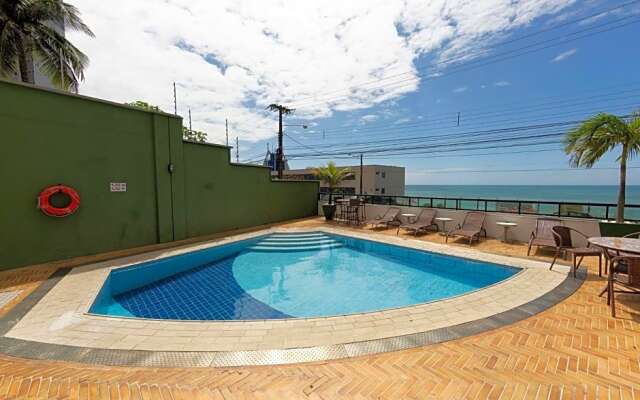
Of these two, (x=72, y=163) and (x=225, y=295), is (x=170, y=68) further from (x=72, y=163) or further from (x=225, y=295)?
(x=225, y=295)

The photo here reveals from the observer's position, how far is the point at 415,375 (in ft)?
7.10

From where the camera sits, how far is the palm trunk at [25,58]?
787 cm

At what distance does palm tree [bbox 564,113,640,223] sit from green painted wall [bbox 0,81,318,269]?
9.91m

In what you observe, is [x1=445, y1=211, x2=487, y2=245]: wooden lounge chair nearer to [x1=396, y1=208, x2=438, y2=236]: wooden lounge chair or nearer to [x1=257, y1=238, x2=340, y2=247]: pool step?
[x1=396, y1=208, x2=438, y2=236]: wooden lounge chair

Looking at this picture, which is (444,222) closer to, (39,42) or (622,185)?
(622,185)

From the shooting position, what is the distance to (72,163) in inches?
230

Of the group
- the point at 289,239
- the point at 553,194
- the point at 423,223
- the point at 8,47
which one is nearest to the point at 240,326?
the point at 289,239

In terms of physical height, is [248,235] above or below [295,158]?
below

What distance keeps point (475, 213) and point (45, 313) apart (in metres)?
9.95

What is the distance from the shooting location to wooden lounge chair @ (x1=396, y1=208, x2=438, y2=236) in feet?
28.5

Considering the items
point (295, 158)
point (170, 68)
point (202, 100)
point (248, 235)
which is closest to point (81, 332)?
point (248, 235)

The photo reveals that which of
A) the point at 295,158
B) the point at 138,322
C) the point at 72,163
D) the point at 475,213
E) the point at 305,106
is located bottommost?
the point at 138,322

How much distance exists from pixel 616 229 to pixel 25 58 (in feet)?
54.3

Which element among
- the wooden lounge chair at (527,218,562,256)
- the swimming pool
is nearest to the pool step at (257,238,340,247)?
the swimming pool
